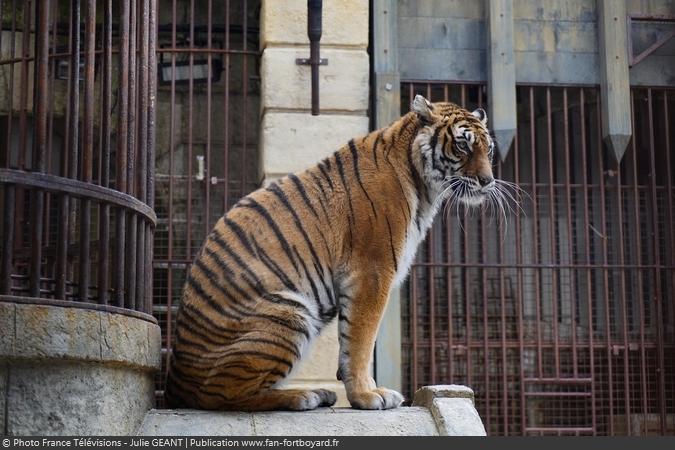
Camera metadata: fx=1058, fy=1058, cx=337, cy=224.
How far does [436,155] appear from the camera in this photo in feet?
20.4

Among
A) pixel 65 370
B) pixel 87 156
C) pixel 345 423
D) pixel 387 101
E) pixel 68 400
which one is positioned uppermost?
pixel 387 101

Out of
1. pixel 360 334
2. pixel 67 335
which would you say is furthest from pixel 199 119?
pixel 67 335

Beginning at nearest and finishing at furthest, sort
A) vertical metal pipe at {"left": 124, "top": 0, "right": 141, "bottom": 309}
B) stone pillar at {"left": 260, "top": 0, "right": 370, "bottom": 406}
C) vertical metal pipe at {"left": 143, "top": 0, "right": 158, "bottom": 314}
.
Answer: vertical metal pipe at {"left": 124, "top": 0, "right": 141, "bottom": 309}, vertical metal pipe at {"left": 143, "top": 0, "right": 158, "bottom": 314}, stone pillar at {"left": 260, "top": 0, "right": 370, "bottom": 406}

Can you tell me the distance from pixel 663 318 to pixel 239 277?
5.75 metres

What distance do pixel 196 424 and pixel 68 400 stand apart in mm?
761

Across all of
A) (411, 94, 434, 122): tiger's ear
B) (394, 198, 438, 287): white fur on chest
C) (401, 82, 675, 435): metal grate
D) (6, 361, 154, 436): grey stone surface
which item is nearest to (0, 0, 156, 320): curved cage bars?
(6, 361, 154, 436): grey stone surface

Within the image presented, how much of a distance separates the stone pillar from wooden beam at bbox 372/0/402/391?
0.14m

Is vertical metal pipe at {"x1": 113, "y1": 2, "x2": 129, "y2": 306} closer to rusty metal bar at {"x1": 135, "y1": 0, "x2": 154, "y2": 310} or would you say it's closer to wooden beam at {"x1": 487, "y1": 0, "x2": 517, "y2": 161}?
rusty metal bar at {"x1": 135, "y1": 0, "x2": 154, "y2": 310}

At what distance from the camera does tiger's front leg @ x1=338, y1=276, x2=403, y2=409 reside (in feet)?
19.1

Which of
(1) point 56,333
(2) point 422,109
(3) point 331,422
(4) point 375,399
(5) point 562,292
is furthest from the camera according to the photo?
(5) point 562,292

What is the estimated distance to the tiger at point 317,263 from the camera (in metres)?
5.57

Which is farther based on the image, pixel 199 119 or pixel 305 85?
pixel 199 119

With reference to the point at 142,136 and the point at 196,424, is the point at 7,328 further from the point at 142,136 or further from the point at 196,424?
the point at 142,136

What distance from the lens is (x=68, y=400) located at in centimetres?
475
